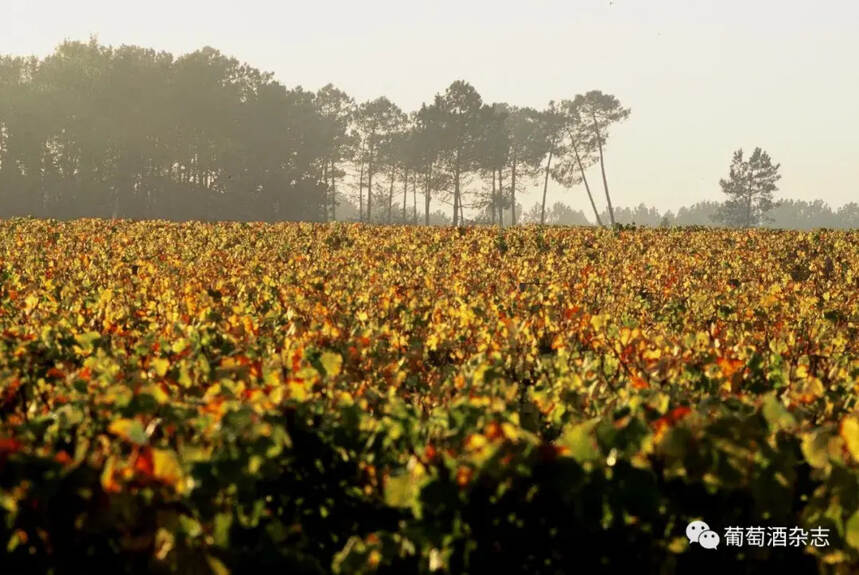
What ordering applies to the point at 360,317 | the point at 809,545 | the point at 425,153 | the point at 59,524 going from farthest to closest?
the point at 425,153, the point at 360,317, the point at 809,545, the point at 59,524

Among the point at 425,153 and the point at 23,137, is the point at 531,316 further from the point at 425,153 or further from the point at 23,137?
the point at 425,153

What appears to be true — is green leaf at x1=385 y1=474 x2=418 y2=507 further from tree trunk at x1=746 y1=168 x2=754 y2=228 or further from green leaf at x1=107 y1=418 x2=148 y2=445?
tree trunk at x1=746 y1=168 x2=754 y2=228

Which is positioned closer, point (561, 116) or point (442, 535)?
point (442, 535)

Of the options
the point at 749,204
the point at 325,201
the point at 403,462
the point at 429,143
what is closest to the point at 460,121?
the point at 429,143

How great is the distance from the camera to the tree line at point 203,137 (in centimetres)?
6431

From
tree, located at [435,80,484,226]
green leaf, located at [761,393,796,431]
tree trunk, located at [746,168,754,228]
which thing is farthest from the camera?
tree trunk, located at [746,168,754,228]

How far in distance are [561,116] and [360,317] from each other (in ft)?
271

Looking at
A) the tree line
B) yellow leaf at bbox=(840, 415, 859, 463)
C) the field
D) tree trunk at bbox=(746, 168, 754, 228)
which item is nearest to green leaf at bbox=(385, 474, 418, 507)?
the field

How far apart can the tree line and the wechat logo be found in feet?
213

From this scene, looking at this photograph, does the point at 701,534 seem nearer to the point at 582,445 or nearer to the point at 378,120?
the point at 582,445

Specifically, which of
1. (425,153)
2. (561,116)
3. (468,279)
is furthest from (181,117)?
(468,279)

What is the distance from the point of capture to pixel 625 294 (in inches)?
395

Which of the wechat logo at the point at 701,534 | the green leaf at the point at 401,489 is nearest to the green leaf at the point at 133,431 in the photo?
the green leaf at the point at 401,489

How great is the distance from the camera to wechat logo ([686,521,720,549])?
298cm
